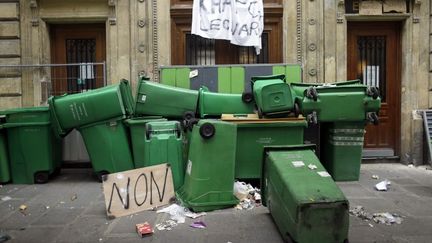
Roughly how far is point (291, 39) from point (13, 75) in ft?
18.3

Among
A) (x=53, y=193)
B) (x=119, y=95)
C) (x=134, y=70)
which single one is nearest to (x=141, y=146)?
(x=119, y=95)

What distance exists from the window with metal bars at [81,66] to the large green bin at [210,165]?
421 centimetres

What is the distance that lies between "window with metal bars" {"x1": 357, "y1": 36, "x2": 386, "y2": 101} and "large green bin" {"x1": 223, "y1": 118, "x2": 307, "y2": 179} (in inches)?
124

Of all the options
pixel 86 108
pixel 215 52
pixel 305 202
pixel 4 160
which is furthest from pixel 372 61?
pixel 4 160

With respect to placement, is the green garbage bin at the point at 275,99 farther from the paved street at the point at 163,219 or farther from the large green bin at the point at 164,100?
the paved street at the point at 163,219

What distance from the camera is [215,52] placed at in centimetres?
900

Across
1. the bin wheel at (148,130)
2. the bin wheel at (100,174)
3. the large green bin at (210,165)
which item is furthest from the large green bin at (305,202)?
the bin wheel at (100,174)

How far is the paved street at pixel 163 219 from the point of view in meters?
4.62

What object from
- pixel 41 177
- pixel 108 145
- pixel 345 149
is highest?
pixel 108 145

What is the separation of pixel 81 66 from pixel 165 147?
12.2 feet

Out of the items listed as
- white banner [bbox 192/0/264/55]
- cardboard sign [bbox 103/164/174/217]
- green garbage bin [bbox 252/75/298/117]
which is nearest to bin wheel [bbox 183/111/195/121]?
green garbage bin [bbox 252/75/298/117]

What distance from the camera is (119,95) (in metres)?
7.04

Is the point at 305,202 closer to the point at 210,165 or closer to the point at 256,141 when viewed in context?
the point at 210,165

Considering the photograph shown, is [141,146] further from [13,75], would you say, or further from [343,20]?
[343,20]
